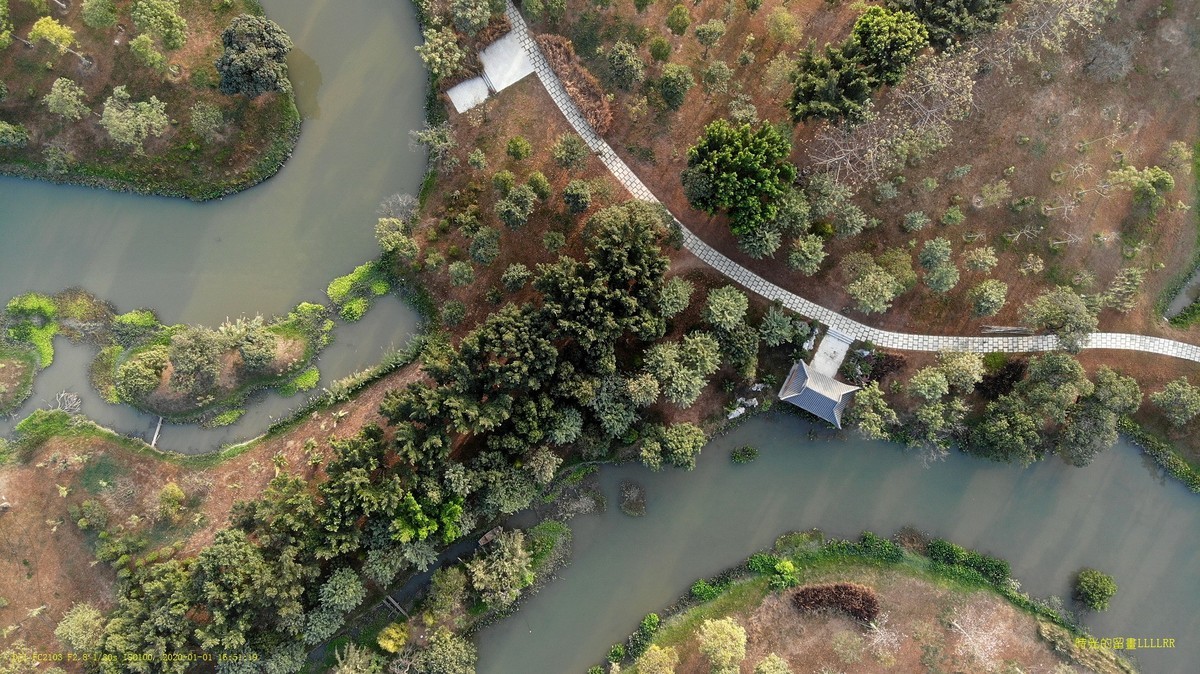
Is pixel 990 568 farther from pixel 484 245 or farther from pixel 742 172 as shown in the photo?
pixel 484 245

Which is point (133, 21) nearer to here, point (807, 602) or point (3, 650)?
point (3, 650)

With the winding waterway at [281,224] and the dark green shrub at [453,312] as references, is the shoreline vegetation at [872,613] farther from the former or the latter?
the winding waterway at [281,224]

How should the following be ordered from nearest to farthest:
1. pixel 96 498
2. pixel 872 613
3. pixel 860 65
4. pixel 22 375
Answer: pixel 860 65 < pixel 96 498 < pixel 872 613 < pixel 22 375

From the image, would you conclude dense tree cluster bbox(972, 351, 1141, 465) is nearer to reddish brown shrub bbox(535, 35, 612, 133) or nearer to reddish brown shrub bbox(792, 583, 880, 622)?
reddish brown shrub bbox(792, 583, 880, 622)

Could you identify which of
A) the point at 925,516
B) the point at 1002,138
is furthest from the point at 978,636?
the point at 1002,138

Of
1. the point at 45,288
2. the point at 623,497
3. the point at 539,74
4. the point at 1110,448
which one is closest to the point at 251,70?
the point at 539,74

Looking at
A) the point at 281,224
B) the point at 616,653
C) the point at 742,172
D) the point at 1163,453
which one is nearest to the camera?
the point at 742,172
